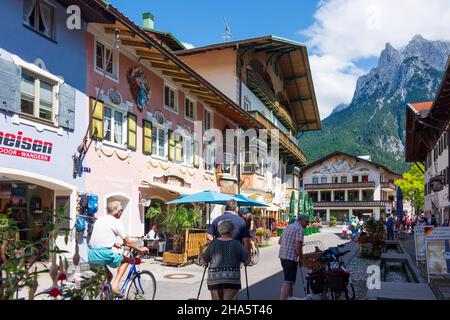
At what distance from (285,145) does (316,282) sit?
2972 cm

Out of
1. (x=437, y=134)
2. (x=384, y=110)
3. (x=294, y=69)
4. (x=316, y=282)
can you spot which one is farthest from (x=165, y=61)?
(x=384, y=110)

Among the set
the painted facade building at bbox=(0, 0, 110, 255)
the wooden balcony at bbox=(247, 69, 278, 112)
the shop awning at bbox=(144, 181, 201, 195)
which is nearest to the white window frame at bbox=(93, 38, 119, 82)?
the painted facade building at bbox=(0, 0, 110, 255)

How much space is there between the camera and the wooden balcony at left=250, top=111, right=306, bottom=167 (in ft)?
97.1

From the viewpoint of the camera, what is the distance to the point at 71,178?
1341 centimetres

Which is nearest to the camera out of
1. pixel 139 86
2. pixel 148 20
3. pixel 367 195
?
pixel 139 86

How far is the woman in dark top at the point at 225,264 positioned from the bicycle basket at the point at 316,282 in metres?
2.24

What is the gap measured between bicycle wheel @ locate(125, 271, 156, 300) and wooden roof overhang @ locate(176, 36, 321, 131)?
22.7 meters

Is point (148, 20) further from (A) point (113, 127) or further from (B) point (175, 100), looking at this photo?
(A) point (113, 127)

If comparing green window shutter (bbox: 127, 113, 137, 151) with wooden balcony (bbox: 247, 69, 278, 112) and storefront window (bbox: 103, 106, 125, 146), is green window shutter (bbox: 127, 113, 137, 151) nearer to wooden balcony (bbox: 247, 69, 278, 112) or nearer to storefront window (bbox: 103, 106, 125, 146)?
storefront window (bbox: 103, 106, 125, 146)

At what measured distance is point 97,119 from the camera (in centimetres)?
1464

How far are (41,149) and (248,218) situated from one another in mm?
6048

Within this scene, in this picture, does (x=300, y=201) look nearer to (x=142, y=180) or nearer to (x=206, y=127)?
(x=206, y=127)

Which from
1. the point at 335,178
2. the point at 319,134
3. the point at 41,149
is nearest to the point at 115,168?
the point at 41,149

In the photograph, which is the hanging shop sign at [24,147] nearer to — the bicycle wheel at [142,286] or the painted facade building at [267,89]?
the bicycle wheel at [142,286]
